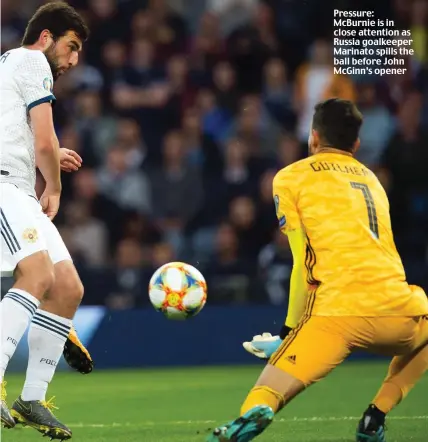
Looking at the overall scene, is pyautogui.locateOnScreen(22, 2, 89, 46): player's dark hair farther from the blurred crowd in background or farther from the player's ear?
the blurred crowd in background

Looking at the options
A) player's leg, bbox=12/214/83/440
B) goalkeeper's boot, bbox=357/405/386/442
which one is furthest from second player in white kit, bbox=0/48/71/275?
goalkeeper's boot, bbox=357/405/386/442

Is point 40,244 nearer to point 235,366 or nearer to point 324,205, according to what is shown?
point 324,205

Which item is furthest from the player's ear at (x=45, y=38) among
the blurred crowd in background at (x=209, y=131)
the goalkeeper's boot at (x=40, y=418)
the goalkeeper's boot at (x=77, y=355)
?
the blurred crowd in background at (x=209, y=131)

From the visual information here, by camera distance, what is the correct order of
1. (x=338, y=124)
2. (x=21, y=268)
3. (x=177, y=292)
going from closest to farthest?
(x=338, y=124), (x=21, y=268), (x=177, y=292)

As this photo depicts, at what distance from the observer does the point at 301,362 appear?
186 inches

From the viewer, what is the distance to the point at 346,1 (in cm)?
1310

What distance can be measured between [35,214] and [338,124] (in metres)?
1.49

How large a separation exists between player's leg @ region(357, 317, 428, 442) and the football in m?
1.75

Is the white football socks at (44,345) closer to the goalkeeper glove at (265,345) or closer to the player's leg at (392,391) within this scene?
the goalkeeper glove at (265,345)

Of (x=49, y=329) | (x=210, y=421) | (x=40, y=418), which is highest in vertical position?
(x=49, y=329)

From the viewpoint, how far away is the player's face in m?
5.52

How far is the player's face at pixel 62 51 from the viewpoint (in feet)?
18.1

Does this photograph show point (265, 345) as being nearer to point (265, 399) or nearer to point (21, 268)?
point (265, 399)

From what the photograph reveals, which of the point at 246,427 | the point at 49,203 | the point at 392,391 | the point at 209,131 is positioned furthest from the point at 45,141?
the point at 209,131
